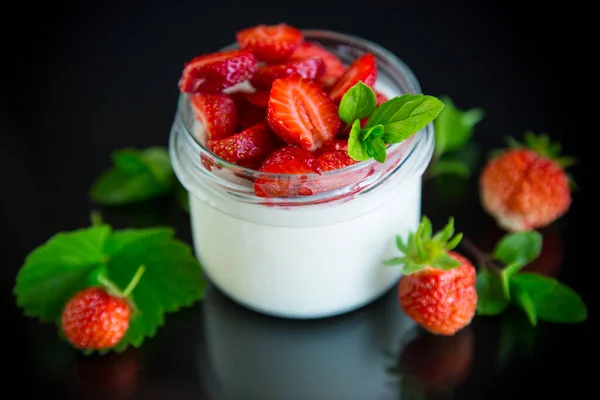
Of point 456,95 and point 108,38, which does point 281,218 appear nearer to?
point 456,95

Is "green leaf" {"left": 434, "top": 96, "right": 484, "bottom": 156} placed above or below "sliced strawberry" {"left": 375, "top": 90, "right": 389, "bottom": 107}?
below

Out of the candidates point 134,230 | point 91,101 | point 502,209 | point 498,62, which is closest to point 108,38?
point 91,101

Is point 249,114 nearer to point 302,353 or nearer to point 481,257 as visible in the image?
point 302,353

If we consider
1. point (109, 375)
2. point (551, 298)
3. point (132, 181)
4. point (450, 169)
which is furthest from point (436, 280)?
point (132, 181)

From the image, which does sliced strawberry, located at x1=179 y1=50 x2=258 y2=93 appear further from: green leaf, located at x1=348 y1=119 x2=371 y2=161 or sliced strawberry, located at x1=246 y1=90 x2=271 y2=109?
green leaf, located at x1=348 y1=119 x2=371 y2=161

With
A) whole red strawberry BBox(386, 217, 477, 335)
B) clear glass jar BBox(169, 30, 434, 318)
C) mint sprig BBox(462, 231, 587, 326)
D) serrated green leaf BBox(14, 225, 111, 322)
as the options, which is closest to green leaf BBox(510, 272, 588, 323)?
mint sprig BBox(462, 231, 587, 326)

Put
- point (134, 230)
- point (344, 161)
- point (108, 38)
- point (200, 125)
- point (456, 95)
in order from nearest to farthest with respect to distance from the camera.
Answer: point (344, 161), point (200, 125), point (134, 230), point (456, 95), point (108, 38)
